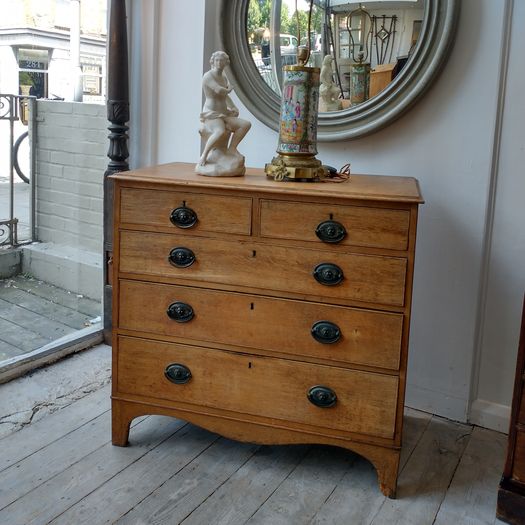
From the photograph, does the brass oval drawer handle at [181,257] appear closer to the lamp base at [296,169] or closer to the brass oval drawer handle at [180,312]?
the brass oval drawer handle at [180,312]

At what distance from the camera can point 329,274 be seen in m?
1.66

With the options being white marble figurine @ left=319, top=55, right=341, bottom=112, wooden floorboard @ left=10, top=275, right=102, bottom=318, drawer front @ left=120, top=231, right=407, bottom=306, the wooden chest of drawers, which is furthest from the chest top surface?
wooden floorboard @ left=10, top=275, right=102, bottom=318

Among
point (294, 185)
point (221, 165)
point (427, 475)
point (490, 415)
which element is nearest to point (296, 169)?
point (294, 185)

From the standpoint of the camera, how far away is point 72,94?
98.7 inches

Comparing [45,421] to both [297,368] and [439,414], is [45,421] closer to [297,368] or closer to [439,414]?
[297,368]

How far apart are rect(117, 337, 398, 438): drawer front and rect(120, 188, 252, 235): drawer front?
0.36 m

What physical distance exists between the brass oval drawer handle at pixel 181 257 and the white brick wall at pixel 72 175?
0.99 m

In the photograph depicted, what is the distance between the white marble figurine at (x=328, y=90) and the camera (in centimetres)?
219

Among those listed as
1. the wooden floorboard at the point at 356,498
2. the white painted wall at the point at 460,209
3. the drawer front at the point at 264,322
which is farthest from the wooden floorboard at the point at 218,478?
the drawer front at the point at 264,322

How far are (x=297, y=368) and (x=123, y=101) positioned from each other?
133cm

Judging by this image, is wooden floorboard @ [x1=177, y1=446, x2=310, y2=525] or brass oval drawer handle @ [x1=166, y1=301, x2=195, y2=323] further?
brass oval drawer handle @ [x1=166, y1=301, x2=195, y2=323]

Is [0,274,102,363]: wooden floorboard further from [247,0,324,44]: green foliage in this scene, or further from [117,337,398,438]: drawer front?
[247,0,324,44]: green foliage

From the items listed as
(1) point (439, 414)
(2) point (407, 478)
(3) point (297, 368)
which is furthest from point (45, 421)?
(1) point (439, 414)

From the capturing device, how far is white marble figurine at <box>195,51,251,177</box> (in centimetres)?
183
